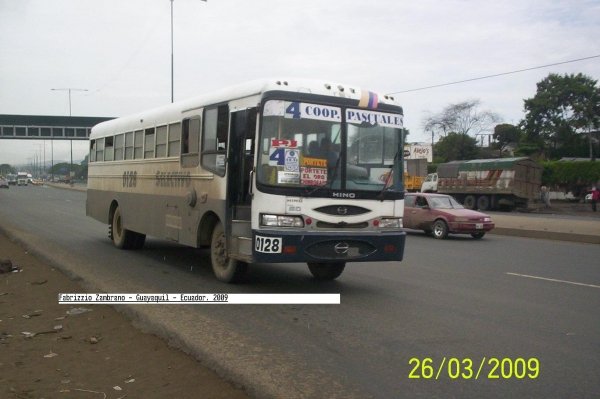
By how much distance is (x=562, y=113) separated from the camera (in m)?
63.4

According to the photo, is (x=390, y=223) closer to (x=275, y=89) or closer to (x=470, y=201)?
(x=275, y=89)

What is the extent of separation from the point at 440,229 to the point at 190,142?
457 inches

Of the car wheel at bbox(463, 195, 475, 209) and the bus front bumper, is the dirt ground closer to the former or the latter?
the bus front bumper

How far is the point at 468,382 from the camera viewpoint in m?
4.99

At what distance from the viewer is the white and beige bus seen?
7977 mm

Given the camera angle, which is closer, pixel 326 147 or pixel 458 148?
pixel 326 147

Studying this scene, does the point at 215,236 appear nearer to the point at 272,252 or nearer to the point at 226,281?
the point at 226,281

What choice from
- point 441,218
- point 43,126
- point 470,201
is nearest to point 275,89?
point 441,218

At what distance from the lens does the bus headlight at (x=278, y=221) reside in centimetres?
793

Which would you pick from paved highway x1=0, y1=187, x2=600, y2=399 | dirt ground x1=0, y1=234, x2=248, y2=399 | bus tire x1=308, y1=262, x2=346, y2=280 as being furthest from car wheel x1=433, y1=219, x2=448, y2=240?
dirt ground x1=0, y1=234, x2=248, y2=399

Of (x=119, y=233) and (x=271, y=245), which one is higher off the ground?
(x=271, y=245)

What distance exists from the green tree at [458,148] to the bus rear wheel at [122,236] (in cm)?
5868

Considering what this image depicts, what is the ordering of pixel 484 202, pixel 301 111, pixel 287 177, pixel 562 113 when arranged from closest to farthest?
pixel 287 177
pixel 301 111
pixel 484 202
pixel 562 113
